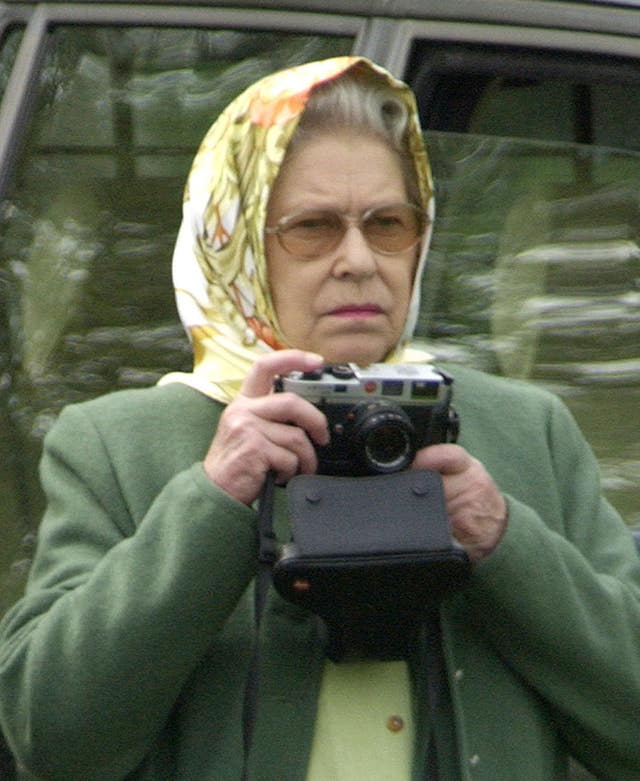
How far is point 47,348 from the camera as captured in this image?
3.38 metres

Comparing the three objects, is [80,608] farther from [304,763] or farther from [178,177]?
[178,177]

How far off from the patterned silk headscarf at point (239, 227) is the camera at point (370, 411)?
10.3 inches

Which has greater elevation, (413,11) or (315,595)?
(413,11)

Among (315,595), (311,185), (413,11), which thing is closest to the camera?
(315,595)

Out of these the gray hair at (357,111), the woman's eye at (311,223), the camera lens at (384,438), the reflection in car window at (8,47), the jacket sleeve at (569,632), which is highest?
the gray hair at (357,111)

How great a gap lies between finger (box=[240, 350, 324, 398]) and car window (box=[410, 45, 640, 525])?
1.01 metres

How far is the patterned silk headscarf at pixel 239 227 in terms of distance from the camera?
2639 millimetres

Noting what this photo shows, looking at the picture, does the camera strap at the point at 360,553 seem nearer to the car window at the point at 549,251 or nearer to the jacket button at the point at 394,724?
the jacket button at the point at 394,724

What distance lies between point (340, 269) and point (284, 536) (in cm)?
35

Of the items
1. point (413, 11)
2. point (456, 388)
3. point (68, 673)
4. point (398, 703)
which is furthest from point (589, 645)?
point (413, 11)

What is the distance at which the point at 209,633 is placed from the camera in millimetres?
2377

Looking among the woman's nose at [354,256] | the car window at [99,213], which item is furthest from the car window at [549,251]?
the woman's nose at [354,256]

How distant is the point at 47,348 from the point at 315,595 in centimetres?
118

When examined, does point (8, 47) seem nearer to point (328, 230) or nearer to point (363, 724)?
point (328, 230)
